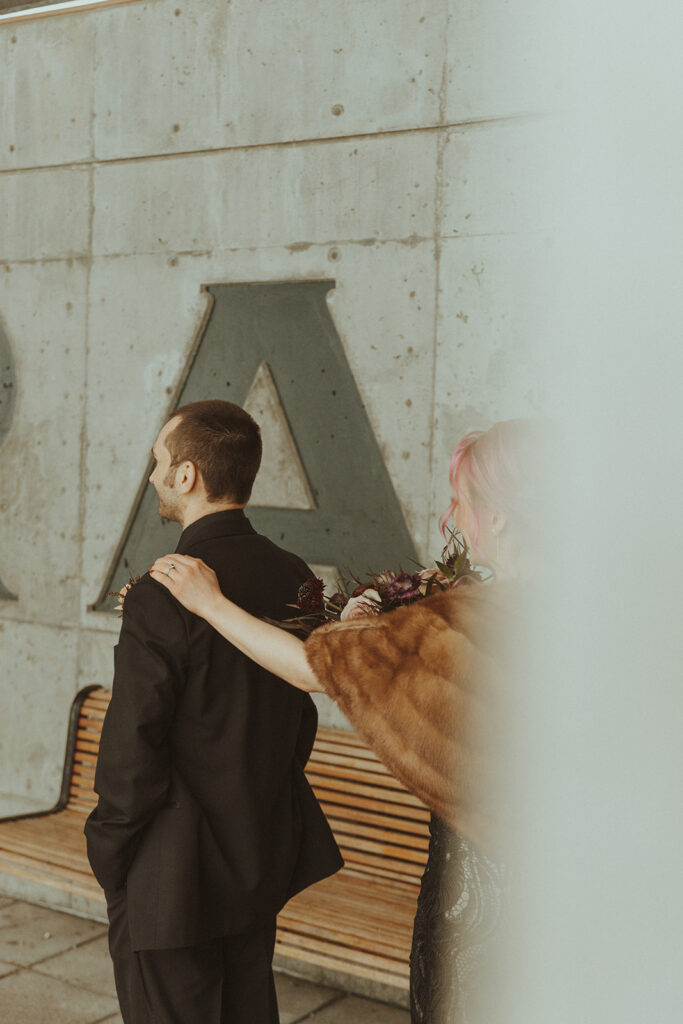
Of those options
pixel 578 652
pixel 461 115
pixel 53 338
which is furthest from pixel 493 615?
pixel 53 338

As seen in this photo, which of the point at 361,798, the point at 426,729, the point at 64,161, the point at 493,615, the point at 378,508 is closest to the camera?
the point at 493,615

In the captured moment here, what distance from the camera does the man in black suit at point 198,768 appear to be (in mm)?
2311

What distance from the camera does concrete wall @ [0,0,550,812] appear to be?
14.6 ft

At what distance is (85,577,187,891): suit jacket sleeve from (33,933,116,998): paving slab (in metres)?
1.99

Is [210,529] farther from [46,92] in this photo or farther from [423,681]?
[46,92]

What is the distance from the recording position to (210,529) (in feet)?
8.07

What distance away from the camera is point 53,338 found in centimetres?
561

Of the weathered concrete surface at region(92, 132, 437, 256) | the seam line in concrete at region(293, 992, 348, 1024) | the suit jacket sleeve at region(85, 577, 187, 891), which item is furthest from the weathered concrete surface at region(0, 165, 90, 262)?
the seam line in concrete at region(293, 992, 348, 1024)

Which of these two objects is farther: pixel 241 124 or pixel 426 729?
pixel 241 124

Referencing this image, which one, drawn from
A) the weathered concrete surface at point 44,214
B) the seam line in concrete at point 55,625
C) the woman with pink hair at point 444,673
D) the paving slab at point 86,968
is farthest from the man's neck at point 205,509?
the weathered concrete surface at point 44,214

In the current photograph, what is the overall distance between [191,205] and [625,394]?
4.68m

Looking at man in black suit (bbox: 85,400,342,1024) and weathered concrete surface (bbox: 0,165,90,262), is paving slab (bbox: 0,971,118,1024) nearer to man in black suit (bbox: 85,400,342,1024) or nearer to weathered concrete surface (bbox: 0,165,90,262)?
man in black suit (bbox: 85,400,342,1024)

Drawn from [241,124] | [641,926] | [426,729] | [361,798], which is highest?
[241,124]

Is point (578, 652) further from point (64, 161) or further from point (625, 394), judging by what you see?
point (64, 161)
